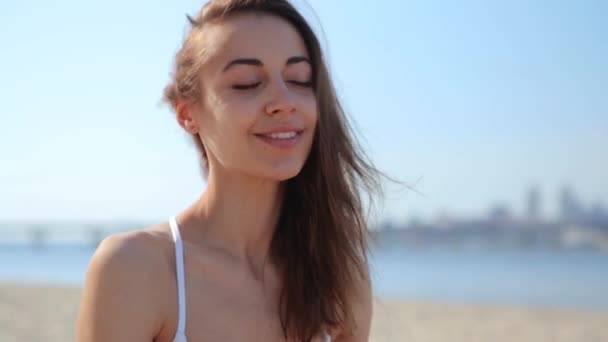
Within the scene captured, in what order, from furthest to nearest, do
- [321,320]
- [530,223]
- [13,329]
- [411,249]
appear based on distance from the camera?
[530,223], [411,249], [13,329], [321,320]

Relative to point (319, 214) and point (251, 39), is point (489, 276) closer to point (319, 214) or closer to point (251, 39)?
point (319, 214)

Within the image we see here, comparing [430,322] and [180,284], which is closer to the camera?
[180,284]

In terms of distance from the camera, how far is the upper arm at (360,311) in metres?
2.15

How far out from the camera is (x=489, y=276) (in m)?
23.9

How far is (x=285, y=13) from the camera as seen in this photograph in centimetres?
191

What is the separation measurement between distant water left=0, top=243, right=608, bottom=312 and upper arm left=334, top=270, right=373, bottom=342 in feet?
→ 28.3

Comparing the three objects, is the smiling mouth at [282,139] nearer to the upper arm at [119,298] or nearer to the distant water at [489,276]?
the upper arm at [119,298]

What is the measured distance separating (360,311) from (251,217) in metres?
0.44

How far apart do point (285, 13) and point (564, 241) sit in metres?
39.2

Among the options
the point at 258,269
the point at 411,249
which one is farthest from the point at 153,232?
the point at 411,249

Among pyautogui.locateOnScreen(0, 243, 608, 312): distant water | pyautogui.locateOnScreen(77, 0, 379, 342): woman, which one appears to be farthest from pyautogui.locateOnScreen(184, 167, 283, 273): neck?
pyautogui.locateOnScreen(0, 243, 608, 312): distant water

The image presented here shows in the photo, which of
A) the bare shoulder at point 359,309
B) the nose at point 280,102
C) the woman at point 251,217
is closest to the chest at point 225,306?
the woman at point 251,217

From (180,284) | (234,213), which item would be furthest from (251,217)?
(180,284)

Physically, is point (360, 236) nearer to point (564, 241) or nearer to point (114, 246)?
point (114, 246)
